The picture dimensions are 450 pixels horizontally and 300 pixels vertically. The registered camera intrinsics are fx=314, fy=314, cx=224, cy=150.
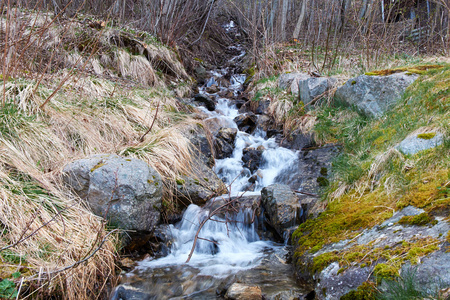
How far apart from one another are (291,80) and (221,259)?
4997 mm

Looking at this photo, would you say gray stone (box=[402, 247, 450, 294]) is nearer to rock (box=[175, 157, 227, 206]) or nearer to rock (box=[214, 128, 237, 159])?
rock (box=[175, 157, 227, 206])

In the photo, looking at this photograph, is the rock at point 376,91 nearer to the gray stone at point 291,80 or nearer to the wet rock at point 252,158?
the gray stone at point 291,80

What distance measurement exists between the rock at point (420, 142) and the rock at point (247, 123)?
379 cm

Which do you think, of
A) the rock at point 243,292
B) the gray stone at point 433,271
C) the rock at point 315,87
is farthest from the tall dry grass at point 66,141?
the rock at point 315,87

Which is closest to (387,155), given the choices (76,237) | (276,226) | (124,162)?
(276,226)

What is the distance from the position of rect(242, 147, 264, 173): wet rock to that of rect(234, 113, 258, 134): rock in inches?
44.2

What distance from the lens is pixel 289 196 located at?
381cm

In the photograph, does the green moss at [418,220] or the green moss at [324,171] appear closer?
the green moss at [418,220]

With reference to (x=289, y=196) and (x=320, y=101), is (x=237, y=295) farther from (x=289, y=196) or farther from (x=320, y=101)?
(x=320, y=101)

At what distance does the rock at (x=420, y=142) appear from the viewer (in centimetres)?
288

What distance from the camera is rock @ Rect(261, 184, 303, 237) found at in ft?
11.8

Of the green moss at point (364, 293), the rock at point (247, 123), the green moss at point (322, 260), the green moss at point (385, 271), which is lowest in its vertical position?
the rock at point (247, 123)

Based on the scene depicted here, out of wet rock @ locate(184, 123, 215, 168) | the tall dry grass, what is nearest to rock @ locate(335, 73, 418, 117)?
wet rock @ locate(184, 123, 215, 168)

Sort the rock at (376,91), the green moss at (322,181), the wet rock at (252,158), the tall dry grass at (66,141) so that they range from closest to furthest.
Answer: the tall dry grass at (66,141)
the green moss at (322,181)
the rock at (376,91)
the wet rock at (252,158)
